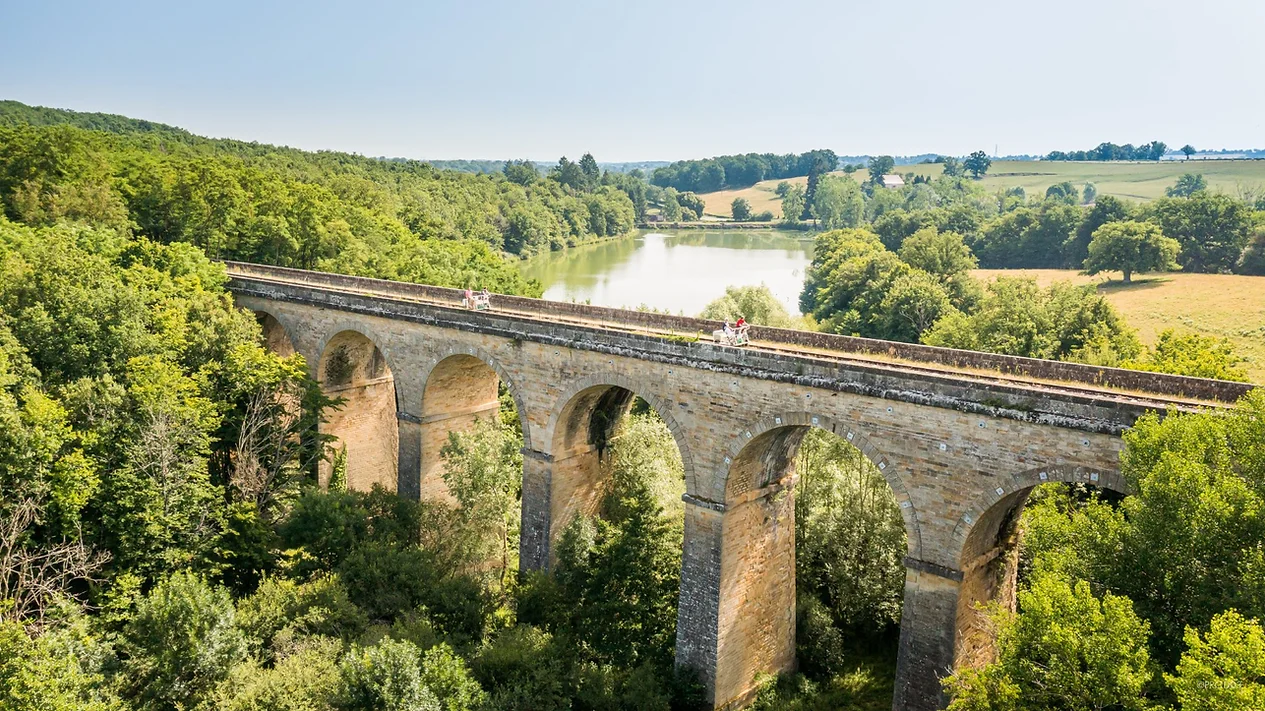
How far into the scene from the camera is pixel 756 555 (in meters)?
19.2

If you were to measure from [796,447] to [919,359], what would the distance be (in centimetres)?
315

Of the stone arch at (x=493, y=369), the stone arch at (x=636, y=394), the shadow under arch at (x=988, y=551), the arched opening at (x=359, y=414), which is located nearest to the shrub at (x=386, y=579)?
the stone arch at (x=493, y=369)

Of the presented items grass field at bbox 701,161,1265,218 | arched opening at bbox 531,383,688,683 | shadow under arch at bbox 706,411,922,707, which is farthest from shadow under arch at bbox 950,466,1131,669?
grass field at bbox 701,161,1265,218

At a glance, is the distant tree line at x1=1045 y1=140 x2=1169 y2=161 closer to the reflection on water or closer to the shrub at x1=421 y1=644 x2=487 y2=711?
the reflection on water

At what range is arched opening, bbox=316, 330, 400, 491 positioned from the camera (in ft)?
91.2

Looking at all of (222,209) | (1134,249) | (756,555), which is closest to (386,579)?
(756,555)

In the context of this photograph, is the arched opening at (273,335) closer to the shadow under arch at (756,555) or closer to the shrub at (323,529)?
the shrub at (323,529)

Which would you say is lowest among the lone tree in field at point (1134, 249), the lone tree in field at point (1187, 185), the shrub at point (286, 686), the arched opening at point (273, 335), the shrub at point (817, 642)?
the shrub at point (817, 642)

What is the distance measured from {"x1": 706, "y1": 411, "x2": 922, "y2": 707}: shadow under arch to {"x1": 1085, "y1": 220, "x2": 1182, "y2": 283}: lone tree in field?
133 ft

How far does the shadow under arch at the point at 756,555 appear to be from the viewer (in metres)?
18.2

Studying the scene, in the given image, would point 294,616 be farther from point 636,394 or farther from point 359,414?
point 359,414

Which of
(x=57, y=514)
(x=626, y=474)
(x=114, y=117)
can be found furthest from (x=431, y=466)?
(x=114, y=117)

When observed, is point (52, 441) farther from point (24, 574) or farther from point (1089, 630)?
point (1089, 630)

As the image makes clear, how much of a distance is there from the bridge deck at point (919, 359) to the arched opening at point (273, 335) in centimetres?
373
